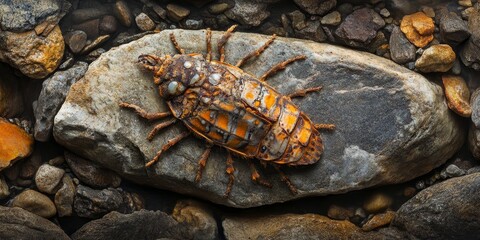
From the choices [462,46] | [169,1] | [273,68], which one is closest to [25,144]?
[169,1]

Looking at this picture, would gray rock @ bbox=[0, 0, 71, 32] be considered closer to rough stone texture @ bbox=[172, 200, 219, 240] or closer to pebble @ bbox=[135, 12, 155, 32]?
pebble @ bbox=[135, 12, 155, 32]

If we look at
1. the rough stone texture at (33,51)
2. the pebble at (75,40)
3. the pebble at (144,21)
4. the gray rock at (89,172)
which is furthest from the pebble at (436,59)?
the rough stone texture at (33,51)

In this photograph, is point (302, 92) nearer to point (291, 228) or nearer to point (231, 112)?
point (231, 112)

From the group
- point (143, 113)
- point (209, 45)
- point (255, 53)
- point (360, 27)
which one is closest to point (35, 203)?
point (143, 113)

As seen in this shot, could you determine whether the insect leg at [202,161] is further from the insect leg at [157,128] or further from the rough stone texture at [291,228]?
the rough stone texture at [291,228]

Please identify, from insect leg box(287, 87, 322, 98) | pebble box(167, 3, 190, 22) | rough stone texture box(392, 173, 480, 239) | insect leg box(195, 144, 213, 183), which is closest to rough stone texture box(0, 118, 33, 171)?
insect leg box(195, 144, 213, 183)

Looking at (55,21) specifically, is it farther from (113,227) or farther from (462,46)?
(462,46)
